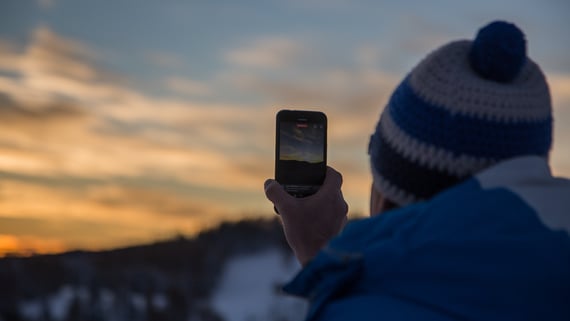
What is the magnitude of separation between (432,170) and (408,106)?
0.14 meters

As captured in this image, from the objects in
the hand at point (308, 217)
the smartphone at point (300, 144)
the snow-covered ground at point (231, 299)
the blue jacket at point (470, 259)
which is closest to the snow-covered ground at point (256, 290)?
the snow-covered ground at point (231, 299)

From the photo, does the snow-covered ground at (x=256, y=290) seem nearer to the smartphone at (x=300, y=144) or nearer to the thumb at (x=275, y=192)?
the smartphone at (x=300, y=144)

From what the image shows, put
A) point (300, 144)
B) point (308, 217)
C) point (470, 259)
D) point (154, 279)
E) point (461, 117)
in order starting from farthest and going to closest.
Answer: point (154, 279), point (300, 144), point (308, 217), point (461, 117), point (470, 259)

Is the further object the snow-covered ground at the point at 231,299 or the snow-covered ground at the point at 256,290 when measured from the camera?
the snow-covered ground at the point at 256,290

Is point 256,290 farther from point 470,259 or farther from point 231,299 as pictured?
point 470,259

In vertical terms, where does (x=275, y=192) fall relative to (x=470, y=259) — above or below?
below

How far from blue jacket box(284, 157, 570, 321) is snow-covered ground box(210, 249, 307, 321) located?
738 inches

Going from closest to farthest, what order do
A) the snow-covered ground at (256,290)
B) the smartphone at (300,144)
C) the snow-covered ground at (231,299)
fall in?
the smartphone at (300,144) → the snow-covered ground at (231,299) → the snow-covered ground at (256,290)

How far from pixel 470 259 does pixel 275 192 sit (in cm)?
111

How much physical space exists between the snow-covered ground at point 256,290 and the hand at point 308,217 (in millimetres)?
17729

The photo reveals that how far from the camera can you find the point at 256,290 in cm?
2219

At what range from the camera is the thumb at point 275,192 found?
271 centimetres

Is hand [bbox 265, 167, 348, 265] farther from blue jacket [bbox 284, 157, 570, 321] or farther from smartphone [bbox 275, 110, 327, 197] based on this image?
blue jacket [bbox 284, 157, 570, 321]

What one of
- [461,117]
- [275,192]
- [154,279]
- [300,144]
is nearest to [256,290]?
[154,279]
